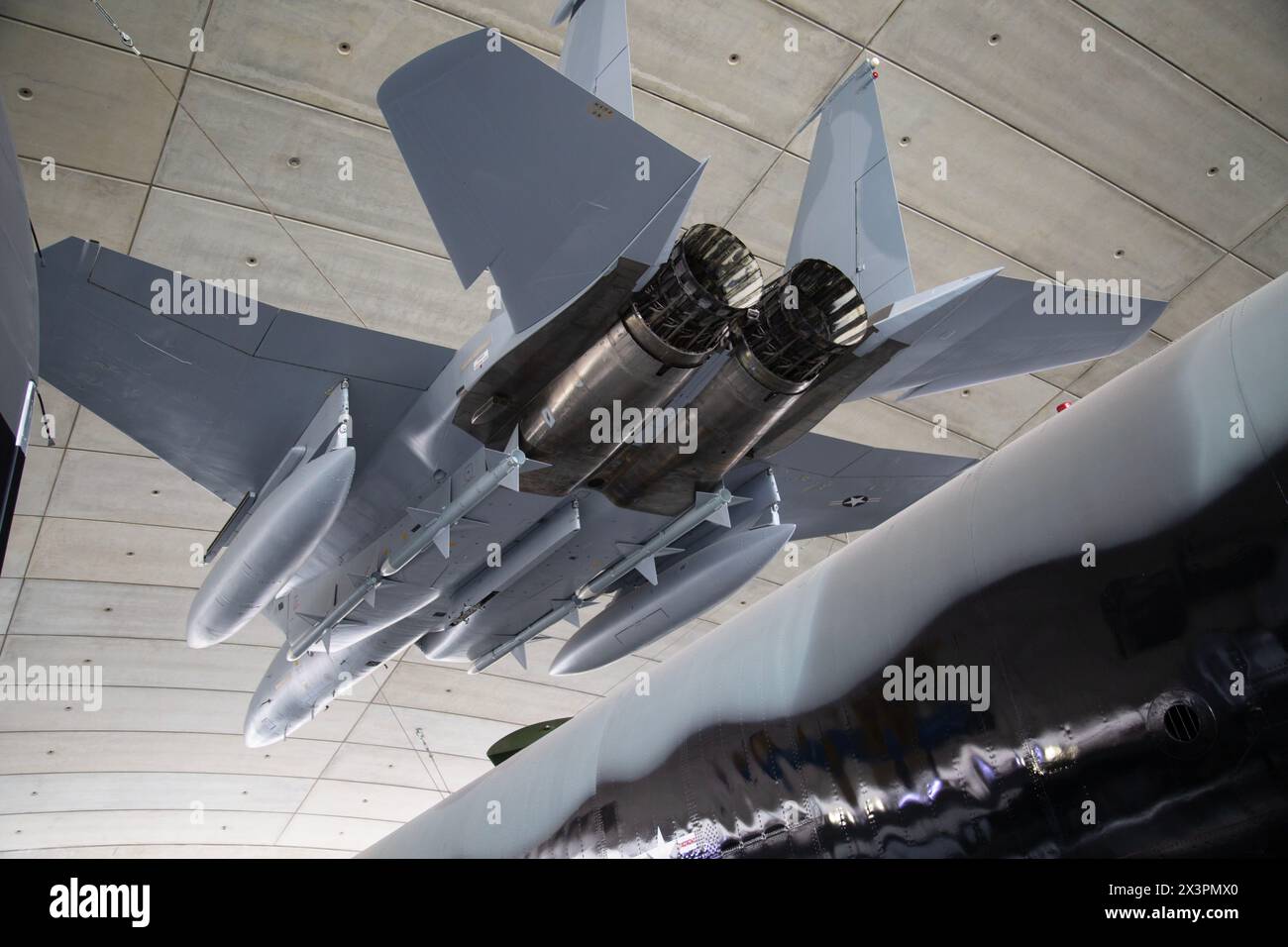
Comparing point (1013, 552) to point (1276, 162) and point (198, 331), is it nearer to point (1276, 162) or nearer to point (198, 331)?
point (198, 331)

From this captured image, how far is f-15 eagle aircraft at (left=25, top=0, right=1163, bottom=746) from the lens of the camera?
6551mm

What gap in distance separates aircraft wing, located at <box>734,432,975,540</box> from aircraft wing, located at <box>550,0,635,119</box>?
4404 mm

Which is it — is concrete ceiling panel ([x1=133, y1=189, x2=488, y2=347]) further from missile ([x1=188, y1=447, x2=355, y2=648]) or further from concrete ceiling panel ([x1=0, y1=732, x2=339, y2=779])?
concrete ceiling panel ([x1=0, y1=732, x2=339, y2=779])

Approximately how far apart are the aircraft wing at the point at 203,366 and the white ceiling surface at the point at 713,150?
3167 mm

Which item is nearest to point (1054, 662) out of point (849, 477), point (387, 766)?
point (849, 477)

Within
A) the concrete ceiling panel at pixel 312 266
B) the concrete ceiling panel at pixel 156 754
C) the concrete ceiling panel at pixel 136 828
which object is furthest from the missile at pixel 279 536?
the concrete ceiling panel at pixel 136 828

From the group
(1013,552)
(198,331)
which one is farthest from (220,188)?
(1013,552)

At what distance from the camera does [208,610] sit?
8875 mm

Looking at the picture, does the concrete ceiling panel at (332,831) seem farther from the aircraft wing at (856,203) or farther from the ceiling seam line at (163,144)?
the aircraft wing at (856,203)

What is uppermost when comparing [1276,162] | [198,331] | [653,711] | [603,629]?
[1276,162]

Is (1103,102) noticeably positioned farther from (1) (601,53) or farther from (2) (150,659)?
(2) (150,659)

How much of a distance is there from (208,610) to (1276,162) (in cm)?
1260

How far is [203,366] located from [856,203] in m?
5.87

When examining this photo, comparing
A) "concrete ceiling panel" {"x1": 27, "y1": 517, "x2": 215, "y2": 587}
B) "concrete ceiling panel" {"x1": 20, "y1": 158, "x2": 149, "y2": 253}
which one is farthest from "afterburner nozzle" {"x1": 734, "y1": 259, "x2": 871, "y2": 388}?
"concrete ceiling panel" {"x1": 27, "y1": 517, "x2": 215, "y2": 587}
